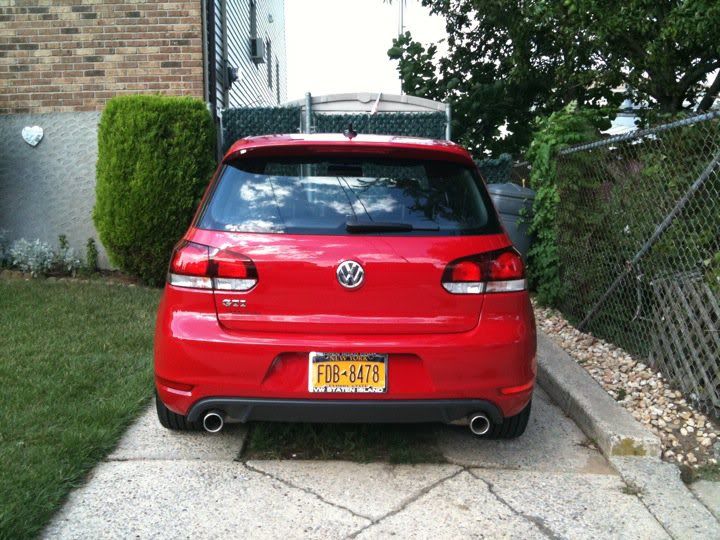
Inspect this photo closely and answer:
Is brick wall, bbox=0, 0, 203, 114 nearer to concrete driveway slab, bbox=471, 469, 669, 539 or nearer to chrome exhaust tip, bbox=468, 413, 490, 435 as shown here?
chrome exhaust tip, bbox=468, 413, 490, 435

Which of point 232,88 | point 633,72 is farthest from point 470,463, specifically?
point 232,88

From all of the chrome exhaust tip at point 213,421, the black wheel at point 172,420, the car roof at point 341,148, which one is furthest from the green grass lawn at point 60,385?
the car roof at point 341,148

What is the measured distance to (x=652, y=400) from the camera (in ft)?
13.4

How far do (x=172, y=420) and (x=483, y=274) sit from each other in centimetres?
178

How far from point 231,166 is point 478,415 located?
1689 millimetres

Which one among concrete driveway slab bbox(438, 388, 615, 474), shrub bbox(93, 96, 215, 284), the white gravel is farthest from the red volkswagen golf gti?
shrub bbox(93, 96, 215, 284)

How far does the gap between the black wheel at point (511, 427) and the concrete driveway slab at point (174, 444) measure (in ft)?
4.43

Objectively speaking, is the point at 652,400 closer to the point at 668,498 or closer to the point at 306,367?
the point at 668,498

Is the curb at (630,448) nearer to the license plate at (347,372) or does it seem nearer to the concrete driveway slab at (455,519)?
the concrete driveway slab at (455,519)

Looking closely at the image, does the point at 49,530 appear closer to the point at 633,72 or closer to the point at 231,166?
the point at 231,166

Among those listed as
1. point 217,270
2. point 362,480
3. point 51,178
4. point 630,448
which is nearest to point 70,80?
point 51,178

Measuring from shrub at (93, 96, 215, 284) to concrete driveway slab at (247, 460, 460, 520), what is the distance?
4.64 m

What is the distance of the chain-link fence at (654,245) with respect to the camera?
12.9 feet

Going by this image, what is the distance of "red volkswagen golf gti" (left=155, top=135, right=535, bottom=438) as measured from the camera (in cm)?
292
